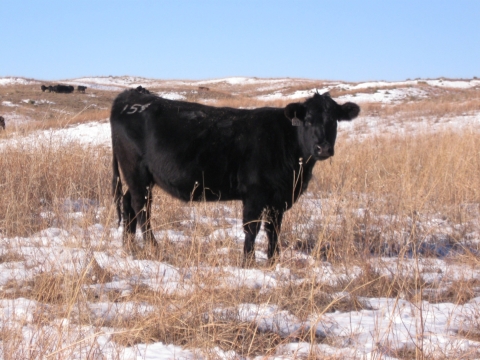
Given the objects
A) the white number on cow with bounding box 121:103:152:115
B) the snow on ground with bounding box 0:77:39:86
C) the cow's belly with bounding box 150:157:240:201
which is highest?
the snow on ground with bounding box 0:77:39:86

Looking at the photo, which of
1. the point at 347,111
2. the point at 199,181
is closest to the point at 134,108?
the point at 199,181

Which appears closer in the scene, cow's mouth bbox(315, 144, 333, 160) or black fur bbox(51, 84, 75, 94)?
cow's mouth bbox(315, 144, 333, 160)

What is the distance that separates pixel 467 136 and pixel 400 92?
17.1 metres

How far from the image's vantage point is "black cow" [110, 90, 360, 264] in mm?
5637

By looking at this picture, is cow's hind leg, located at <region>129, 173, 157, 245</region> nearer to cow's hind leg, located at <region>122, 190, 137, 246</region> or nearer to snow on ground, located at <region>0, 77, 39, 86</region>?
cow's hind leg, located at <region>122, 190, 137, 246</region>

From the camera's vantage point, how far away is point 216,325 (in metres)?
3.27

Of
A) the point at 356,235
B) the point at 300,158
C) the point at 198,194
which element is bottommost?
the point at 356,235

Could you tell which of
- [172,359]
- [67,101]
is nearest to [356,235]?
[172,359]

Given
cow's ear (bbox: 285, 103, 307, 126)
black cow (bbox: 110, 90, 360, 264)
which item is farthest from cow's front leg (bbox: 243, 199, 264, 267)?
cow's ear (bbox: 285, 103, 307, 126)

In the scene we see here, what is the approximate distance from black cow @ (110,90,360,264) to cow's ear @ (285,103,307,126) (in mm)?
11

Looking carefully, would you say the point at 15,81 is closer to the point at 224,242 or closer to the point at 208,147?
the point at 208,147

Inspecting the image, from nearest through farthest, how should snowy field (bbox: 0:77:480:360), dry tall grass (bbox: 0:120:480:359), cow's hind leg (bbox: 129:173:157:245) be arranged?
snowy field (bbox: 0:77:480:360)
dry tall grass (bbox: 0:120:480:359)
cow's hind leg (bbox: 129:173:157:245)

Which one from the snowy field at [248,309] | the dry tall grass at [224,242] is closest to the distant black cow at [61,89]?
the dry tall grass at [224,242]

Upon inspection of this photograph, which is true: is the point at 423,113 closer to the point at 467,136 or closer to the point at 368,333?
the point at 467,136
